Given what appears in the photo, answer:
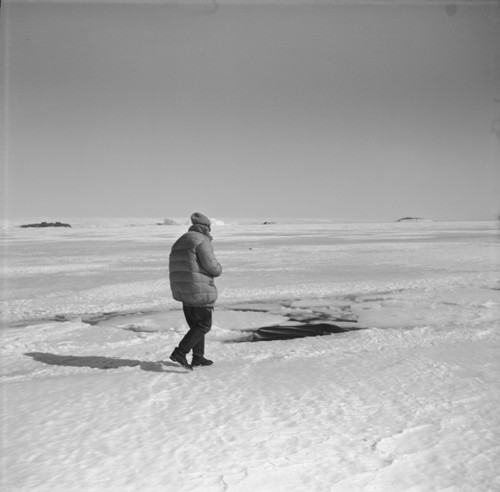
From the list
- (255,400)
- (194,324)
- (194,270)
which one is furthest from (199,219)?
(255,400)

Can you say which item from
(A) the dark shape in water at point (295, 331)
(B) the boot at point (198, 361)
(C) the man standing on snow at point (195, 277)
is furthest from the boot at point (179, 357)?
(A) the dark shape in water at point (295, 331)

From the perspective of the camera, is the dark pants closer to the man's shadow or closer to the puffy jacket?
the puffy jacket

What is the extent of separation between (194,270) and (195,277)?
0.20 feet

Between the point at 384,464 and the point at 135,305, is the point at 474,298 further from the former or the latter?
the point at 384,464

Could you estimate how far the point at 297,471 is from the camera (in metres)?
2.59

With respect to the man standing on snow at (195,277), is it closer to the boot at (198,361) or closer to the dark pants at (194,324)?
the dark pants at (194,324)

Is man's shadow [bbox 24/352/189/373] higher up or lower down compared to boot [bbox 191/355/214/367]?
lower down

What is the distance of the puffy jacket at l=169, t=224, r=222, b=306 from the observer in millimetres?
4270

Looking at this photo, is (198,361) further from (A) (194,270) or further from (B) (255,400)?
(B) (255,400)

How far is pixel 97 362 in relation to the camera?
478 centimetres

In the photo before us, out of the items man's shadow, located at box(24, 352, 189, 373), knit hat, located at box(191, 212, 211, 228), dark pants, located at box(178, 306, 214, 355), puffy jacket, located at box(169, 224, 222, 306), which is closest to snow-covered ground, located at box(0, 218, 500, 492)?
man's shadow, located at box(24, 352, 189, 373)

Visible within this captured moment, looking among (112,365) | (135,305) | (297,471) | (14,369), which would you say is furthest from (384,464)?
(135,305)

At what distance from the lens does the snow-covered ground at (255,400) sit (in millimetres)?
2592

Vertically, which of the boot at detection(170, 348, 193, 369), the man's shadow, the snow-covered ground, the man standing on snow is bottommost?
the man's shadow
